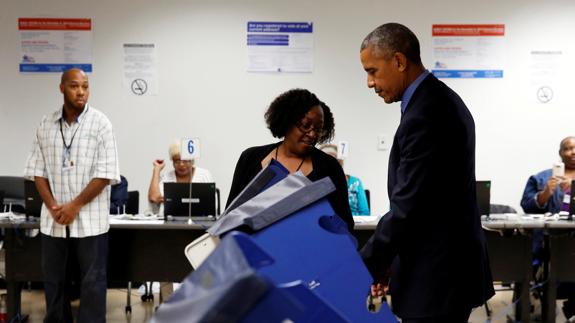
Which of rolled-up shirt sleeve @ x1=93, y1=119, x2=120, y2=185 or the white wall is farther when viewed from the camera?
the white wall

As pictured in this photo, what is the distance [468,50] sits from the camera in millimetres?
6418

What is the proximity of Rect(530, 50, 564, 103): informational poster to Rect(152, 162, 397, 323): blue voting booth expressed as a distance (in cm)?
537

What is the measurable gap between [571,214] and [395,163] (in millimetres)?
3369

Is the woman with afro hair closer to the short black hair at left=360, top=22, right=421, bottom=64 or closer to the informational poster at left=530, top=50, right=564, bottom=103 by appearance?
the short black hair at left=360, top=22, right=421, bottom=64

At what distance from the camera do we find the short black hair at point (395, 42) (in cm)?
195

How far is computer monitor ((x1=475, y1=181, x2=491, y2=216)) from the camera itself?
4.76 m

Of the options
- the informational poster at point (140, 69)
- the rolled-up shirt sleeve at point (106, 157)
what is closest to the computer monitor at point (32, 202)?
the rolled-up shirt sleeve at point (106, 157)

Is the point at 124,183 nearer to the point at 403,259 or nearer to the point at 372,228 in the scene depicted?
the point at 372,228

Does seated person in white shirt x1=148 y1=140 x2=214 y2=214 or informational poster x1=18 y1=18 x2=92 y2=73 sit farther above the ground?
informational poster x1=18 y1=18 x2=92 y2=73

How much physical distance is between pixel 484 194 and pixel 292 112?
2.53m

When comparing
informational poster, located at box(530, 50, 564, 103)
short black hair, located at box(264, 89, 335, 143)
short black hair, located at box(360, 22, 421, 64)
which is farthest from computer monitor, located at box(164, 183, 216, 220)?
informational poster, located at box(530, 50, 564, 103)

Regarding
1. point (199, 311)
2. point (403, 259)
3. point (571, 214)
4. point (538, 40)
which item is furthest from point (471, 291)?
point (538, 40)

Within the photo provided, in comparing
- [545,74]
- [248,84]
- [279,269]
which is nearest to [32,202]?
[248,84]

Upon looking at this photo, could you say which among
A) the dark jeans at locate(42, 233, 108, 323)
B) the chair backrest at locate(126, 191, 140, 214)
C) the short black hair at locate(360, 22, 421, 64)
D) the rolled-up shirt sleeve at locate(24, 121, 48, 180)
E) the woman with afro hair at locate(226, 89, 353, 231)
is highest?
the short black hair at locate(360, 22, 421, 64)
